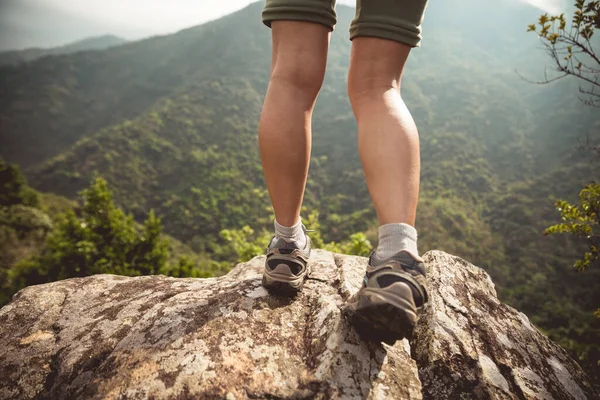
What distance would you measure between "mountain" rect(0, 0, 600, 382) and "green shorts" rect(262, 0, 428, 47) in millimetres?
20809

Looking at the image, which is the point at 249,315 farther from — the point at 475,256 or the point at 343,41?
the point at 343,41

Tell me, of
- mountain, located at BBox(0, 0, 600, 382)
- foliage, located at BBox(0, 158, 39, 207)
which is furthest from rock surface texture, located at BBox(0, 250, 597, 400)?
foliage, located at BBox(0, 158, 39, 207)

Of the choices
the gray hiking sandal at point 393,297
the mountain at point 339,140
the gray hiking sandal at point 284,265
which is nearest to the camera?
the gray hiking sandal at point 393,297

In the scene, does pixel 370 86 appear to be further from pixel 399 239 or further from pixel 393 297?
pixel 393 297

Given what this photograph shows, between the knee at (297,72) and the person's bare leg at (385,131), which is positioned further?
the knee at (297,72)

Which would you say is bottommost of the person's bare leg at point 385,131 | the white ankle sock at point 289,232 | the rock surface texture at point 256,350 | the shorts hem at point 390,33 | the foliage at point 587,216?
the rock surface texture at point 256,350

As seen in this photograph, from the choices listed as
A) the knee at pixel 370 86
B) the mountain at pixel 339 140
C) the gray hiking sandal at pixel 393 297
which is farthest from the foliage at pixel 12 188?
the gray hiking sandal at pixel 393 297

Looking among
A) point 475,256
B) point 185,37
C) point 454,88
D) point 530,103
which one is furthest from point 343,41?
point 475,256

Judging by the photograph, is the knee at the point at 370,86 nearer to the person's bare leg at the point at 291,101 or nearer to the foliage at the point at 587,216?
the person's bare leg at the point at 291,101

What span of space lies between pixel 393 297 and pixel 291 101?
82cm

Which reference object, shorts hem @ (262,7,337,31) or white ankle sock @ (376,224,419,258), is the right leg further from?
white ankle sock @ (376,224,419,258)

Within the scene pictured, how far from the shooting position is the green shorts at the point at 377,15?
1.17 m

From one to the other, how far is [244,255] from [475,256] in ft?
136

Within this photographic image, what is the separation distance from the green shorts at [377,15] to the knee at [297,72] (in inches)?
6.1
